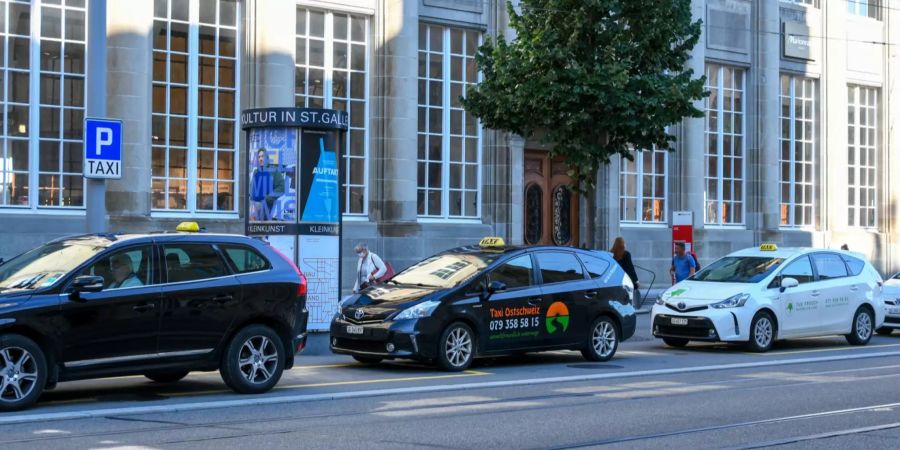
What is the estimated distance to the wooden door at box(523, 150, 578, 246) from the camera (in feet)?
94.5

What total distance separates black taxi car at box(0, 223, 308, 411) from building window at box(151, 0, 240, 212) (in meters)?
10.8

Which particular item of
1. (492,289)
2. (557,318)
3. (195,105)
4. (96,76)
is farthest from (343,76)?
(492,289)

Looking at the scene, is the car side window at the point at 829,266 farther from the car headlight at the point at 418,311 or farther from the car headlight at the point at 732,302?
the car headlight at the point at 418,311

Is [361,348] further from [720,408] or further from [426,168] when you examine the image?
[426,168]

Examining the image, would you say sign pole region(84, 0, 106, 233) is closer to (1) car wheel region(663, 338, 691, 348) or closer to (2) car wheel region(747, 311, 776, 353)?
(1) car wheel region(663, 338, 691, 348)

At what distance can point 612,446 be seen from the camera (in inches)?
359

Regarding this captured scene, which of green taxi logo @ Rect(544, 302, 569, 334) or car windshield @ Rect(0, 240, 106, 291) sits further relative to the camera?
green taxi logo @ Rect(544, 302, 569, 334)

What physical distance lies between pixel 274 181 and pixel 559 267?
14.4 feet

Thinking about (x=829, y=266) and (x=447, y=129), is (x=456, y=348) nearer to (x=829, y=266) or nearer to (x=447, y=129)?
(x=829, y=266)

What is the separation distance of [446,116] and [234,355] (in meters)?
15.7

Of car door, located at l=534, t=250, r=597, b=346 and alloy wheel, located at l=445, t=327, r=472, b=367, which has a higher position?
car door, located at l=534, t=250, r=597, b=346

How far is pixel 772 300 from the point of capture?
58.8ft

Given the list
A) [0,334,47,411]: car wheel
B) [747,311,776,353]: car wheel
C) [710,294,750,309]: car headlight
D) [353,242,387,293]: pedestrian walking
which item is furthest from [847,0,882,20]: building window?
[0,334,47,411]: car wheel

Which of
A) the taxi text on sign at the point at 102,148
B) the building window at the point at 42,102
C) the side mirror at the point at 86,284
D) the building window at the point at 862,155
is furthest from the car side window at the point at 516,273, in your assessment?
the building window at the point at 862,155
